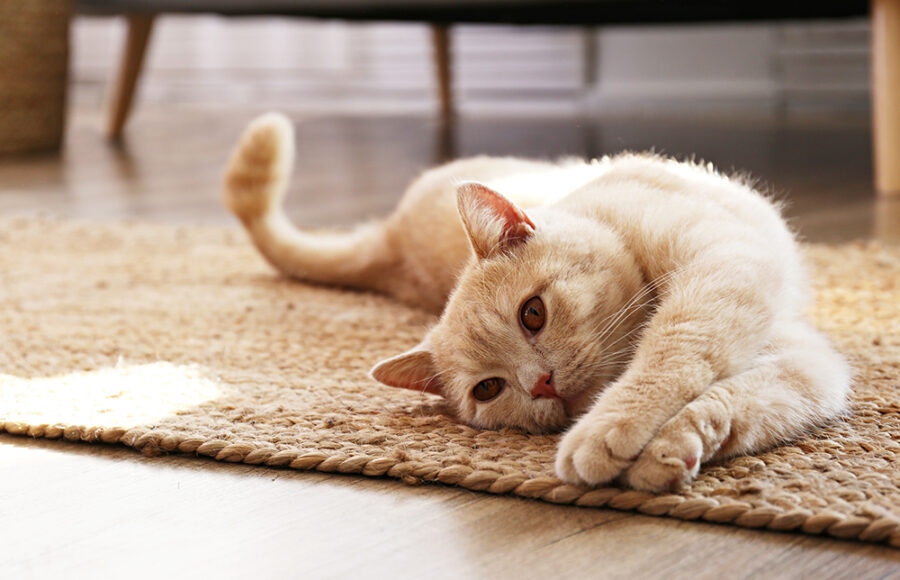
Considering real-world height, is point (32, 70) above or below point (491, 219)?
above

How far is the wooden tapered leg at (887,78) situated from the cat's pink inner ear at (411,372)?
5.67 ft

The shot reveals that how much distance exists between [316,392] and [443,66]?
12.9ft

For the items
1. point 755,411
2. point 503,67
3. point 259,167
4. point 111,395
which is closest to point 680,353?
point 755,411

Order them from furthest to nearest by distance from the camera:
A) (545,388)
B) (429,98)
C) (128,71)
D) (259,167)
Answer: (429,98), (128,71), (259,167), (545,388)

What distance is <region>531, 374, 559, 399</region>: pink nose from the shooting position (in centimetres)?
94

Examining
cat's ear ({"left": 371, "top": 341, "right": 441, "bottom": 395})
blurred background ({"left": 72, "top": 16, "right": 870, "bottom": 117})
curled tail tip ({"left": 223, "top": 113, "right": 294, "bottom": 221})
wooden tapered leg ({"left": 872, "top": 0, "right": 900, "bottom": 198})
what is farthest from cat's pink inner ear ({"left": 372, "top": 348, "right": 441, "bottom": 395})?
blurred background ({"left": 72, "top": 16, "right": 870, "bottom": 117})

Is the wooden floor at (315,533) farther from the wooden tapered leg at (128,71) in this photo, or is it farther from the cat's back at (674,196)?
the wooden tapered leg at (128,71)

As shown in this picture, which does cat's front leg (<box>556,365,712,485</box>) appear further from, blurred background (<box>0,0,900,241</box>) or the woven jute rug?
blurred background (<box>0,0,900,241</box>)

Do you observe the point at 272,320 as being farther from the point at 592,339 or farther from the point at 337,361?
the point at 592,339

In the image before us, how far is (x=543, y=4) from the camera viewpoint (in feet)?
9.47

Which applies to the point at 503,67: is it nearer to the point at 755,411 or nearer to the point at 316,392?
the point at 316,392

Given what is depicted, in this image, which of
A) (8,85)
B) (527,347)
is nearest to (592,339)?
(527,347)

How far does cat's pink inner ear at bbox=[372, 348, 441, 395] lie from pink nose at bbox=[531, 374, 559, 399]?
15cm

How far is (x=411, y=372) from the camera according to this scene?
3.55ft
